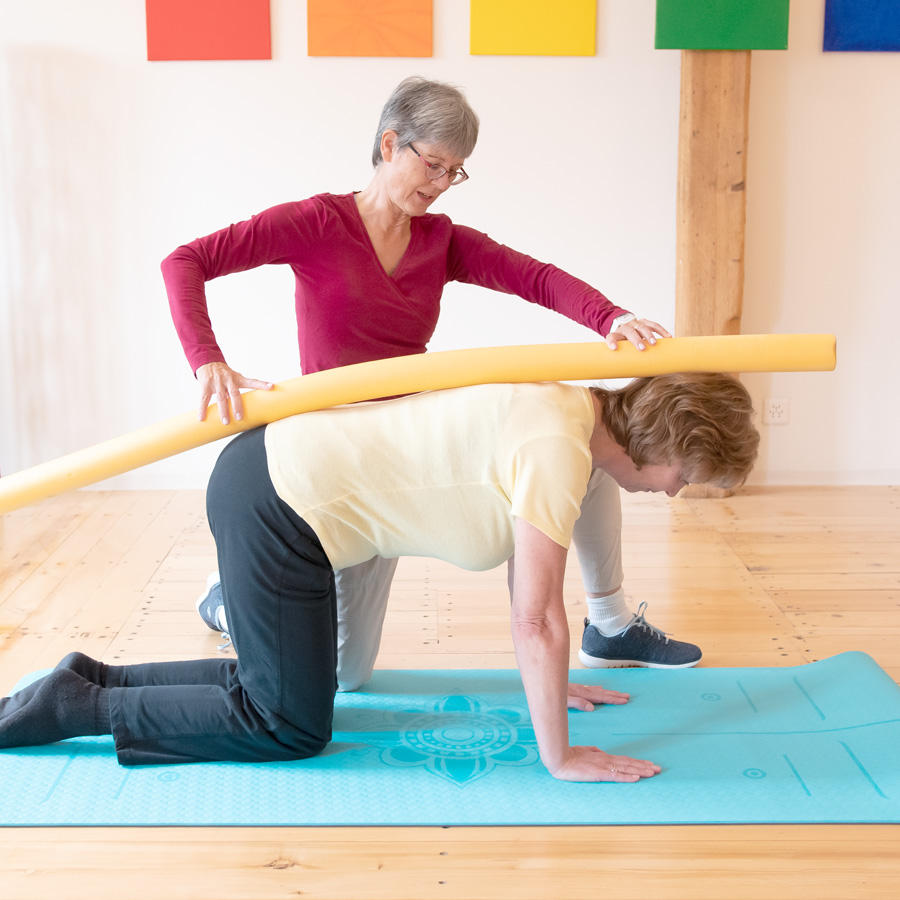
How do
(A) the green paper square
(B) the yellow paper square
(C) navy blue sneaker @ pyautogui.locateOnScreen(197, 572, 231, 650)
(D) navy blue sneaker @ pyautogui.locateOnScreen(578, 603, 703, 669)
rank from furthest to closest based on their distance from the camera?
(B) the yellow paper square
(A) the green paper square
(C) navy blue sneaker @ pyautogui.locateOnScreen(197, 572, 231, 650)
(D) navy blue sneaker @ pyautogui.locateOnScreen(578, 603, 703, 669)

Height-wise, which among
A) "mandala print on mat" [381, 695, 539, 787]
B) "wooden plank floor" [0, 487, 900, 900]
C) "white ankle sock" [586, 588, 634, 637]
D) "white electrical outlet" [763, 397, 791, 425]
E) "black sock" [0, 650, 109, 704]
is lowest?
"wooden plank floor" [0, 487, 900, 900]

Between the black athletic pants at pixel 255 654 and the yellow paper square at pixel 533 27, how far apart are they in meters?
2.41

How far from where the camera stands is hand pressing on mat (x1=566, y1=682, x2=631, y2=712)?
200 centimetres

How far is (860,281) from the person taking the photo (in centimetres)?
376

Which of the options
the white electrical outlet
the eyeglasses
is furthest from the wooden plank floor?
the eyeglasses


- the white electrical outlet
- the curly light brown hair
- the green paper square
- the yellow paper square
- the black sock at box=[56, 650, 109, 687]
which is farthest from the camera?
the white electrical outlet

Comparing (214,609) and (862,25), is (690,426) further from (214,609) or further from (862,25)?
(862,25)

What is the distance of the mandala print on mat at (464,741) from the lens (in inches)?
69.6

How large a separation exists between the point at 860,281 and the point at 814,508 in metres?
0.94

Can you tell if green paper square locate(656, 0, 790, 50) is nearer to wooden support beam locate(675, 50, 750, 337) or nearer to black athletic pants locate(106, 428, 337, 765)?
wooden support beam locate(675, 50, 750, 337)

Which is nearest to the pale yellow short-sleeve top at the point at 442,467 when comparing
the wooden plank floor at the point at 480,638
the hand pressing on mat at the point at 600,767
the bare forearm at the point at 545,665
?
the bare forearm at the point at 545,665

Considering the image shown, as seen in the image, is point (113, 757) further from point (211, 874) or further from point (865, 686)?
point (865, 686)

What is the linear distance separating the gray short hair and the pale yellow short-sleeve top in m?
0.58

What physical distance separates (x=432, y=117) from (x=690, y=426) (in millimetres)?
805
